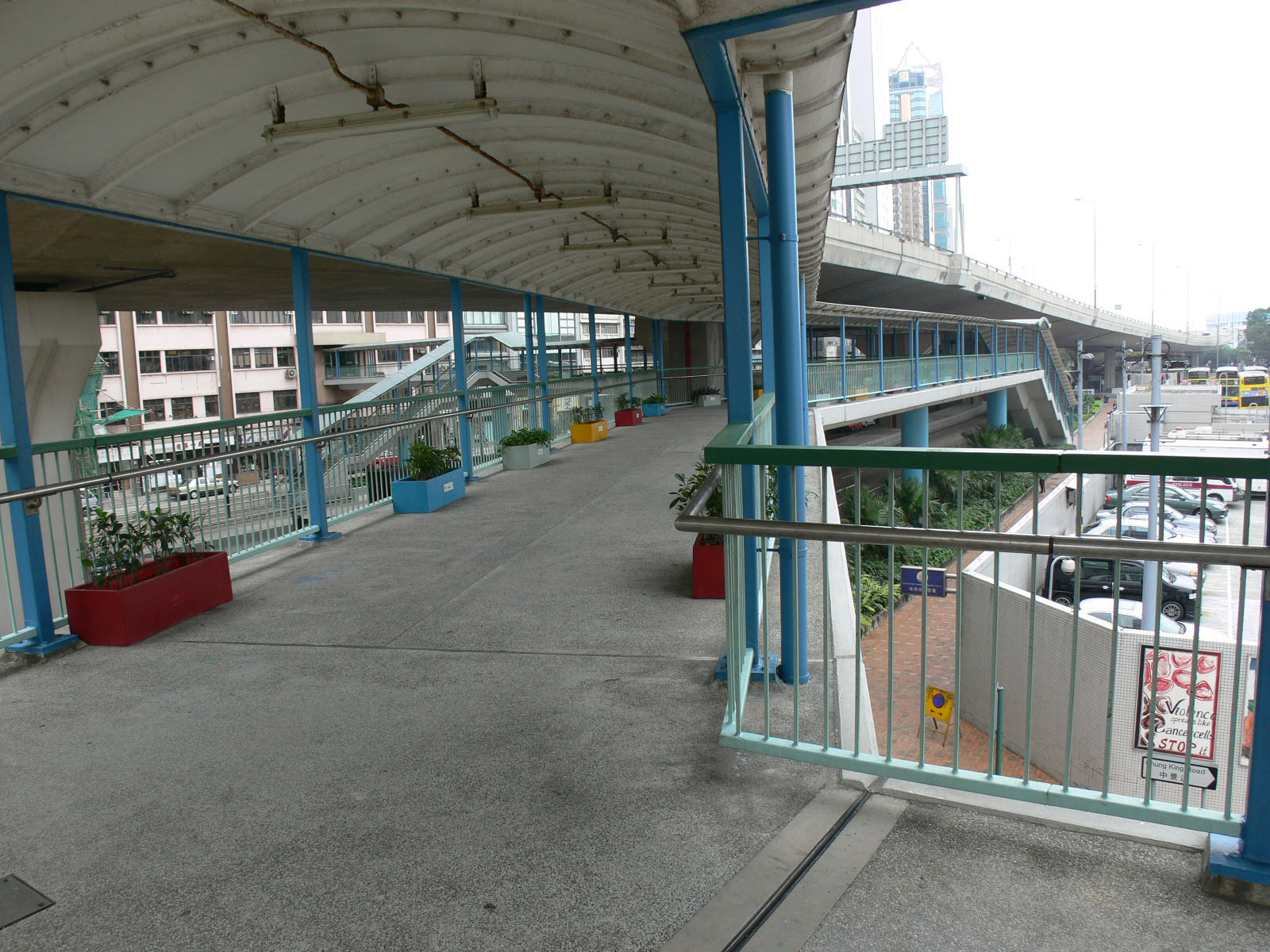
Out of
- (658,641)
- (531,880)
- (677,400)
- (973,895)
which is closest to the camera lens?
(973,895)

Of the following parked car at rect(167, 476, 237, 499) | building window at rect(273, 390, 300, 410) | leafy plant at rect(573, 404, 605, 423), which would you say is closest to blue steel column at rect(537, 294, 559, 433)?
leafy plant at rect(573, 404, 605, 423)

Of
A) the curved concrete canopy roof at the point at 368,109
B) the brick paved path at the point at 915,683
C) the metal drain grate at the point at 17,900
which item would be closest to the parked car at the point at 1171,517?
the brick paved path at the point at 915,683

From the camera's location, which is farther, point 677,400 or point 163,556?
point 677,400

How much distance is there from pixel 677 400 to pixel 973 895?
31867mm

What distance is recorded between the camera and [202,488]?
7.16 m

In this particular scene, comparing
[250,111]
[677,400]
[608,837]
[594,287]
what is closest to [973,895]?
[608,837]

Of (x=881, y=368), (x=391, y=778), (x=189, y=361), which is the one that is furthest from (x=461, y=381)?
(x=189, y=361)

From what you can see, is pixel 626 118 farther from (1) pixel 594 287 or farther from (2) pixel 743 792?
(1) pixel 594 287

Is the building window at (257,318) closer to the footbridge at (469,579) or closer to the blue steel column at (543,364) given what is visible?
the blue steel column at (543,364)

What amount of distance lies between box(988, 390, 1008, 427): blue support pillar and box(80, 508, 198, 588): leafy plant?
37012 mm

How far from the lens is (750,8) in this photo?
317 cm

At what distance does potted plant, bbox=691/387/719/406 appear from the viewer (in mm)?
31391

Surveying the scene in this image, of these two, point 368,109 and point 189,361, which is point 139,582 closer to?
point 368,109

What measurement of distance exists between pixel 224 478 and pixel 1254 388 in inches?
2090
